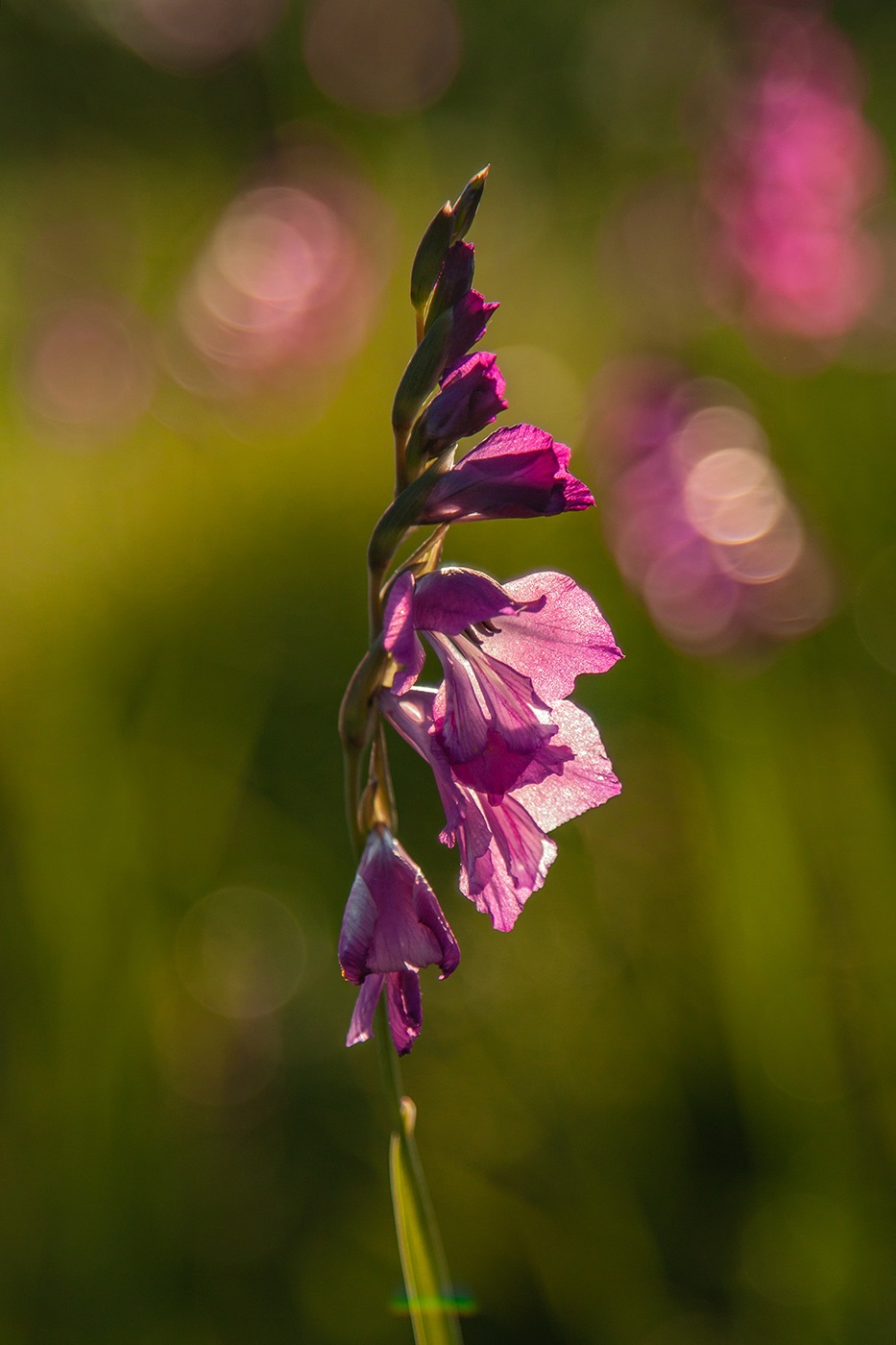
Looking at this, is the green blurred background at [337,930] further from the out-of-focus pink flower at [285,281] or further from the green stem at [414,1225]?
A: the green stem at [414,1225]

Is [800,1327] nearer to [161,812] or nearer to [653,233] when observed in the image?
[161,812]

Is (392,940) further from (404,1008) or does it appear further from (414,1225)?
(414,1225)

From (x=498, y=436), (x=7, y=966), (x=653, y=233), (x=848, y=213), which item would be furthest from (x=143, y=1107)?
(x=653, y=233)

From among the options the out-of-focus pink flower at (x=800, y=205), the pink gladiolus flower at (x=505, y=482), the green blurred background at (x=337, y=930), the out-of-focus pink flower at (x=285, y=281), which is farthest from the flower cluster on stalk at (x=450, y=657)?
the out-of-focus pink flower at (x=285, y=281)

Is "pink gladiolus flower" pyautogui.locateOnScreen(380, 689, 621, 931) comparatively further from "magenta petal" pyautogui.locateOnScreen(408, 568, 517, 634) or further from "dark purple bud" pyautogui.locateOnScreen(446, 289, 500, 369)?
"dark purple bud" pyautogui.locateOnScreen(446, 289, 500, 369)

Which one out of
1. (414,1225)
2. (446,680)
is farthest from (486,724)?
(414,1225)

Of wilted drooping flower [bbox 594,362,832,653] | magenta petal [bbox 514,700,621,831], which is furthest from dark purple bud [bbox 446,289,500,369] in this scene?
wilted drooping flower [bbox 594,362,832,653]
